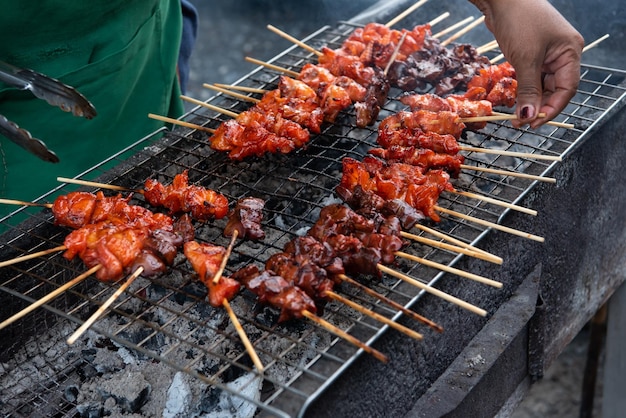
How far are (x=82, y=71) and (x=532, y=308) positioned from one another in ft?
10.5

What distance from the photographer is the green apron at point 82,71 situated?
451 cm

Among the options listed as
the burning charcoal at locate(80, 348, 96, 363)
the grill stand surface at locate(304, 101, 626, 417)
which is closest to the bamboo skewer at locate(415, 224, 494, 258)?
the grill stand surface at locate(304, 101, 626, 417)

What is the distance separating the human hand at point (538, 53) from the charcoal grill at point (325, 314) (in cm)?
31

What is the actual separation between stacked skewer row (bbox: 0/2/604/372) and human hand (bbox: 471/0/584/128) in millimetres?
273

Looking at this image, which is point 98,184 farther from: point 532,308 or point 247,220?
point 532,308

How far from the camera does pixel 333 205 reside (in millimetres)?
3943

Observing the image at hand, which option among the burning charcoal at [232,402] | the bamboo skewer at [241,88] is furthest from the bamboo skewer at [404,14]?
the burning charcoal at [232,402]

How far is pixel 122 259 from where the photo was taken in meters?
3.64

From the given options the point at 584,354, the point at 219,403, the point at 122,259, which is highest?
the point at 122,259

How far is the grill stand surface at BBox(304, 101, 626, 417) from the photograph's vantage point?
11.1 feet

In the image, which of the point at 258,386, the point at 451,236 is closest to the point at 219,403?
the point at 258,386

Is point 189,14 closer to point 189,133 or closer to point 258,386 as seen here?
point 189,133

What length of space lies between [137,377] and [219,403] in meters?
0.50

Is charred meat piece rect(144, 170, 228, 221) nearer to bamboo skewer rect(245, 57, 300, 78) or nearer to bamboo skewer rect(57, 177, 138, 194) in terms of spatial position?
bamboo skewer rect(57, 177, 138, 194)
